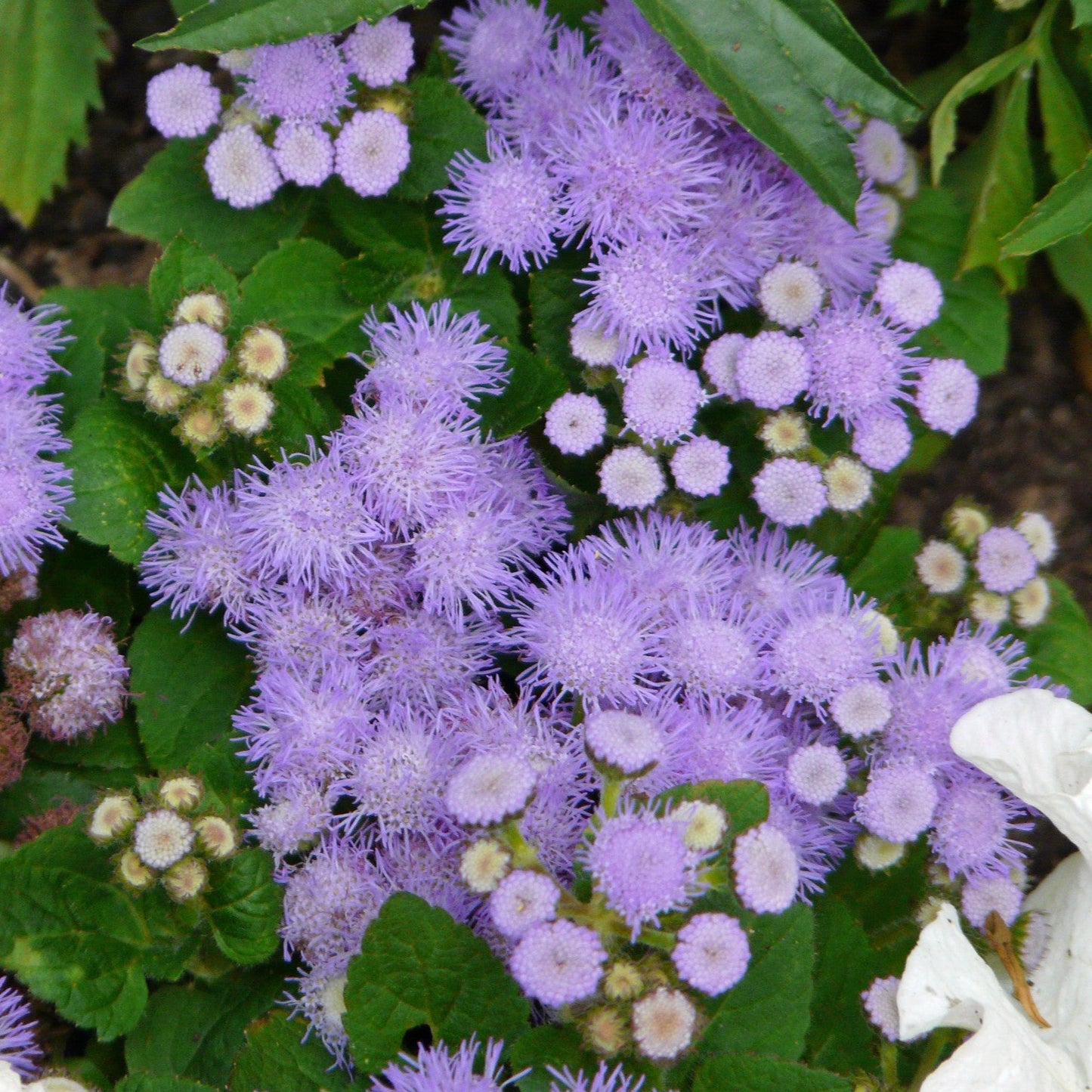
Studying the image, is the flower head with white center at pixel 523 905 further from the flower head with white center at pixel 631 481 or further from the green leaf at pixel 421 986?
the flower head with white center at pixel 631 481

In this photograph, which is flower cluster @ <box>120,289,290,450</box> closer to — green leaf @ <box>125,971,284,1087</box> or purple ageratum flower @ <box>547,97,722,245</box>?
purple ageratum flower @ <box>547,97,722,245</box>

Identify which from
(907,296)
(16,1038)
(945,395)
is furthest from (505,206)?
(16,1038)

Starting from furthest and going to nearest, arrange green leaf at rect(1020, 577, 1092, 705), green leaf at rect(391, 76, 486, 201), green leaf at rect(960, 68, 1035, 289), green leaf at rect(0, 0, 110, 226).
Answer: green leaf at rect(0, 0, 110, 226) < green leaf at rect(960, 68, 1035, 289) < green leaf at rect(1020, 577, 1092, 705) < green leaf at rect(391, 76, 486, 201)

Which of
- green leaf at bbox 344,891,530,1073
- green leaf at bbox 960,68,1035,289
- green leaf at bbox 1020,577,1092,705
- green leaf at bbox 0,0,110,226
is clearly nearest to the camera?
green leaf at bbox 344,891,530,1073

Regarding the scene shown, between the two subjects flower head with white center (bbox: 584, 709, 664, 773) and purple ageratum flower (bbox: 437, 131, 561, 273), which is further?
purple ageratum flower (bbox: 437, 131, 561, 273)

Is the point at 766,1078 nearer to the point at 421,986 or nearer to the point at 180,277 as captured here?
the point at 421,986

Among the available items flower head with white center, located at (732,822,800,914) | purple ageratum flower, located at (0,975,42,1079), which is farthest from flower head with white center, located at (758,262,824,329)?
purple ageratum flower, located at (0,975,42,1079)
